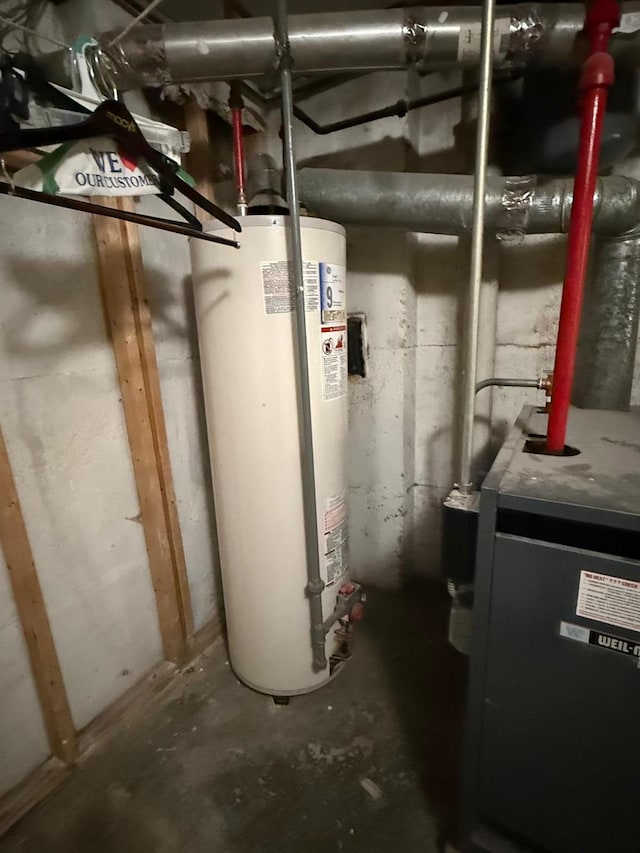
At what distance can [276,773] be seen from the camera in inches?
48.3

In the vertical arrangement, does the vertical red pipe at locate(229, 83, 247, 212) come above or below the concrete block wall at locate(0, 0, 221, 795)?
above

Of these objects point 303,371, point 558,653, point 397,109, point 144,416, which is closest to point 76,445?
point 144,416

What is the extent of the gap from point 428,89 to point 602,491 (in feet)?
5.13

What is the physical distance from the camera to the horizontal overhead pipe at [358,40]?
39.3 inches

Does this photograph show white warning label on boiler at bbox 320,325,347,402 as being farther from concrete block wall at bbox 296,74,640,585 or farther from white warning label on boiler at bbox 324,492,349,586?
concrete block wall at bbox 296,74,640,585

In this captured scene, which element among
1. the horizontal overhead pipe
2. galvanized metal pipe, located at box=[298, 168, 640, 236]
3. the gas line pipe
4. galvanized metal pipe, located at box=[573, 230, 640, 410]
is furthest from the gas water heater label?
galvanized metal pipe, located at box=[573, 230, 640, 410]

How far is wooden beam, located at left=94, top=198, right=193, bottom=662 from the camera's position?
1224mm

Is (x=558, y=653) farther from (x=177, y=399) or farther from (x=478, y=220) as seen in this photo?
(x=177, y=399)

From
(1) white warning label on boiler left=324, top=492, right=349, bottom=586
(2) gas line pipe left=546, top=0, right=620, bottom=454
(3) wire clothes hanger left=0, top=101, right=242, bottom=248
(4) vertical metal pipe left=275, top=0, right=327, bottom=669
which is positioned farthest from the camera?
(1) white warning label on boiler left=324, top=492, right=349, bottom=586

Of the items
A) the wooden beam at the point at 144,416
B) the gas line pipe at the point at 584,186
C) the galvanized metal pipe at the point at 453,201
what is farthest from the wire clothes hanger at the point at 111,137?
the gas line pipe at the point at 584,186

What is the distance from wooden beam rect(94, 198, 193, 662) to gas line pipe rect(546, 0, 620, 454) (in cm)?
111

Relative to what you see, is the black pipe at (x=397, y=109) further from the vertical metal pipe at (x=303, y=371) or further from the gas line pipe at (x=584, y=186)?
the gas line pipe at (x=584, y=186)

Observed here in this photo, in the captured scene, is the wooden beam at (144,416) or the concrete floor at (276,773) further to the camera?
the wooden beam at (144,416)

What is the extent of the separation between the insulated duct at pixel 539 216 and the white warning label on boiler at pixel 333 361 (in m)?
0.38
